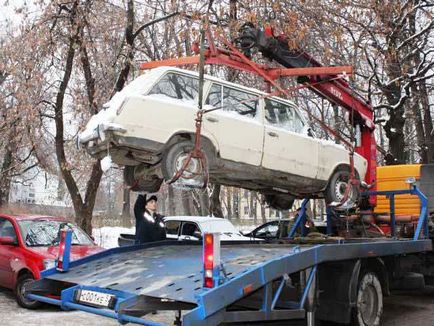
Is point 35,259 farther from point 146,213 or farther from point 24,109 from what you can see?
point 24,109

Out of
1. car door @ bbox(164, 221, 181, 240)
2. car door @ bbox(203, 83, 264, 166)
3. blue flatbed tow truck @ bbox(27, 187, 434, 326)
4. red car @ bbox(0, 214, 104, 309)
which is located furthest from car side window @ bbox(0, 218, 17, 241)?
car door @ bbox(203, 83, 264, 166)

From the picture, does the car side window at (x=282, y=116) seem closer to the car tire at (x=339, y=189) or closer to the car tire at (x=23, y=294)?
the car tire at (x=339, y=189)

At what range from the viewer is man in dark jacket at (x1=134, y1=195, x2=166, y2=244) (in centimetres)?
737

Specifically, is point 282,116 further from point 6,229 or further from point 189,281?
point 6,229

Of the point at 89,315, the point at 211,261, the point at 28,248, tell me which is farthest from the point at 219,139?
the point at 28,248

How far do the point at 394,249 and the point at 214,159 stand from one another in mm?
2501

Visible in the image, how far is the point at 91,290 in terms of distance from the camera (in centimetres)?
489

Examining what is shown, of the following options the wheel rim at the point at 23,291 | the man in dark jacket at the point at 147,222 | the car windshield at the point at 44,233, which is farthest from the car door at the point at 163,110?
the car windshield at the point at 44,233

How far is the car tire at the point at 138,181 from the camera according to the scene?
23.5 feet

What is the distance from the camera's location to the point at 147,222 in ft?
24.2

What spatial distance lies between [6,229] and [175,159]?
436cm

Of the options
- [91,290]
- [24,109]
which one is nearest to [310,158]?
[91,290]

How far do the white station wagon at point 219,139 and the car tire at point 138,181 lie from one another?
0.04 feet

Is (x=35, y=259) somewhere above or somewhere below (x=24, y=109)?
below
